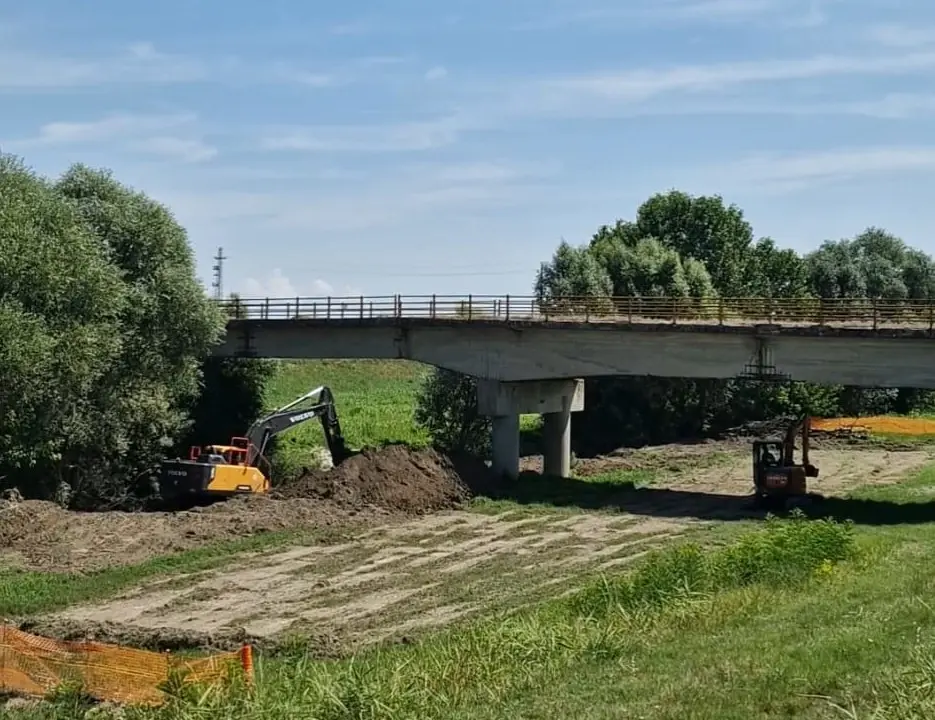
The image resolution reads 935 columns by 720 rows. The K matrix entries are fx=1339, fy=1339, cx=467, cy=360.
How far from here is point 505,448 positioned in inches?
1834

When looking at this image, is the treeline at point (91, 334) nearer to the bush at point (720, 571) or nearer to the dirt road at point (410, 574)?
the dirt road at point (410, 574)

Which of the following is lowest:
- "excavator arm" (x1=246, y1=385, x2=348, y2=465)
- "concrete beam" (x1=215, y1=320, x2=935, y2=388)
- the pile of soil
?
the pile of soil

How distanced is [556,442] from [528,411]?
2603mm

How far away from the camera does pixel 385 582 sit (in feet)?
91.6

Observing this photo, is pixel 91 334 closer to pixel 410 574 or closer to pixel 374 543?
pixel 374 543

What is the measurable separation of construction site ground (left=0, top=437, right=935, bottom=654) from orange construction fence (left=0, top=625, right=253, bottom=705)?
3.80 m

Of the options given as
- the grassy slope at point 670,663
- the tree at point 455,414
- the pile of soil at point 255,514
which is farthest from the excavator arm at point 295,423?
the grassy slope at point 670,663

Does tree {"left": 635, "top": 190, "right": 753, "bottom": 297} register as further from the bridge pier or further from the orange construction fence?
the orange construction fence

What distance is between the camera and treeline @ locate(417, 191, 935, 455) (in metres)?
63.0

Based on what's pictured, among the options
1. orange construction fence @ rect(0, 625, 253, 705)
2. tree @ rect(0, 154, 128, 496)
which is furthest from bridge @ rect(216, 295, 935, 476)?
orange construction fence @ rect(0, 625, 253, 705)

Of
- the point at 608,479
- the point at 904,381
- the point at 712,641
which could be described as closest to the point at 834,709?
the point at 712,641

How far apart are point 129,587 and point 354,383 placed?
6350 cm

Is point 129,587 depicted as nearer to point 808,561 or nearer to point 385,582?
point 385,582

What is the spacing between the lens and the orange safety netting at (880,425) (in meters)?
63.7
